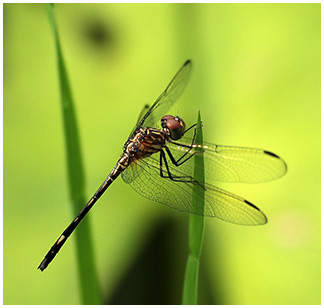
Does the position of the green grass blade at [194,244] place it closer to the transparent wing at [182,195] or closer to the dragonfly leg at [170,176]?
the transparent wing at [182,195]

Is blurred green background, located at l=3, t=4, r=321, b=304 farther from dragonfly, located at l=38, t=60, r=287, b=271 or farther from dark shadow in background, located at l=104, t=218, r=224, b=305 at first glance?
dragonfly, located at l=38, t=60, r=287, b=271

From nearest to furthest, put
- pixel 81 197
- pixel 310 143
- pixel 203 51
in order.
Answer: pixel 81 197, pixel 310 143, pixel 203 51

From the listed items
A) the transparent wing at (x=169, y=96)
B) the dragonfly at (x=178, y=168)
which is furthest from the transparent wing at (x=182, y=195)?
the transparent wing at (x=169, y=96)

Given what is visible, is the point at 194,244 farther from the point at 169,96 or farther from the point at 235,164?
the point at 169,96

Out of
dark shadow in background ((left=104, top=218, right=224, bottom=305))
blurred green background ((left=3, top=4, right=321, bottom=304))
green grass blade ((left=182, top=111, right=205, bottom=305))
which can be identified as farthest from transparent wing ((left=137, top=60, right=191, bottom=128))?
green grass blade ((left=182, top=111, right=205, bottom=305))

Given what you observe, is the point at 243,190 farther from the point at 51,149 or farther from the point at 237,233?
the point at 51,149

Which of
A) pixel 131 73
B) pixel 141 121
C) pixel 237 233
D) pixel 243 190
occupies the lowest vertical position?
pixel 237 233

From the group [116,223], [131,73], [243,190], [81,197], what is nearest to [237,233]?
[243,190]
